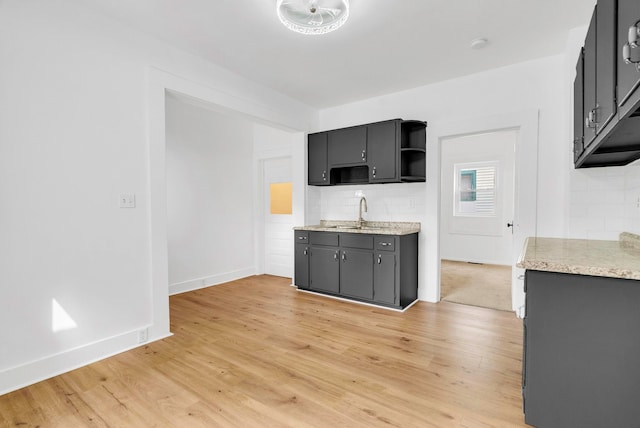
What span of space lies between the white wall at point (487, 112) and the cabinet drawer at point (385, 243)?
25.5 inches

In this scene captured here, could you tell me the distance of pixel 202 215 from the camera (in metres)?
4.69

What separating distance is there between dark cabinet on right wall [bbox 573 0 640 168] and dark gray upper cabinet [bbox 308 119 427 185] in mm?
1830

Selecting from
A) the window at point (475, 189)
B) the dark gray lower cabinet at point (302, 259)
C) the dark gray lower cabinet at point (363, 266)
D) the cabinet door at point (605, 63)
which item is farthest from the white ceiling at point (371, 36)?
the window at point (475, 189)

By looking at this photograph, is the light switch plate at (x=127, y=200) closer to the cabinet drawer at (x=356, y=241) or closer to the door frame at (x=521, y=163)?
the cabinet drawer at (x=356, y=241)

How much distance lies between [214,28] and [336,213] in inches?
115

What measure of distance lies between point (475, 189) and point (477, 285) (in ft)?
8.86

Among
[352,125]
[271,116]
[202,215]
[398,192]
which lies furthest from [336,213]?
[202,215]

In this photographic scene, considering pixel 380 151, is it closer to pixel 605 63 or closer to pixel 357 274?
pixel 357 274

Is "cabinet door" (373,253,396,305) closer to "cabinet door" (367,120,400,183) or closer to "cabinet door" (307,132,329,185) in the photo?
"cabinet door" (367,120,400,183)

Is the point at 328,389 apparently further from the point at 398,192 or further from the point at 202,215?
the point at 202,215

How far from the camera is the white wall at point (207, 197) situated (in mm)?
4363

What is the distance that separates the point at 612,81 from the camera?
4.42ft

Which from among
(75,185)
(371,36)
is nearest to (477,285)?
(371,36)

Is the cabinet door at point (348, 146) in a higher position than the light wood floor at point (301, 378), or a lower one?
higher
